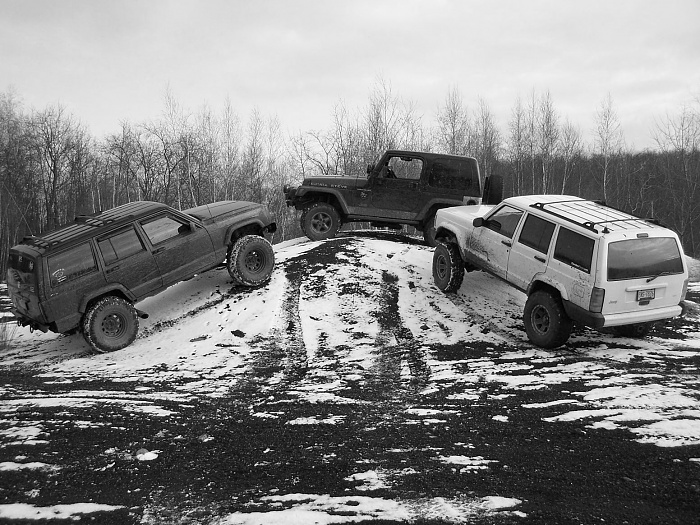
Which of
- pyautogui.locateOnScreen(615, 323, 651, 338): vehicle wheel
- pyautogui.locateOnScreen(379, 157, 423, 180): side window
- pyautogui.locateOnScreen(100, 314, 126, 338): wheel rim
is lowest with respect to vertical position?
pyautogui.locateOnScreen(615, 323, 651, 338): vehicle wheel

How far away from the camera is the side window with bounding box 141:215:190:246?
8.19 metres

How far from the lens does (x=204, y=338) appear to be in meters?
7.97

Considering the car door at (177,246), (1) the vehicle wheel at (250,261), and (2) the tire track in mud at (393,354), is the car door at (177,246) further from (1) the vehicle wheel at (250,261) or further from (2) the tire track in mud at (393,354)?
(2) the tire track in mud at (393,354)

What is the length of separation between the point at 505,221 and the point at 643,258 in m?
2.26

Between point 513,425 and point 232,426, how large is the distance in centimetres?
278

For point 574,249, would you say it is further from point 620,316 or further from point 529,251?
point 620,316

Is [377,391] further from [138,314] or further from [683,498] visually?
[138,314]

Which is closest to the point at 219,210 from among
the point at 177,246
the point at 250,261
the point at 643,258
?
the point at 250,261

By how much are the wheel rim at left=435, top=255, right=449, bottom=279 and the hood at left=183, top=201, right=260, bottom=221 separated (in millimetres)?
3754

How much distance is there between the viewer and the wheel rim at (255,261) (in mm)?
9172

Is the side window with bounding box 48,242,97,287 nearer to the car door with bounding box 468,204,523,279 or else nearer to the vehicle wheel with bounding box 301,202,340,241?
the vehicle wheel with bounding box 301,202,340,241

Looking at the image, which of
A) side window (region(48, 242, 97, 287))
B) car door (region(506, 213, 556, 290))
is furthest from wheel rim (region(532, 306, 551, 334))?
side window (region(48, 242, 97, 287))

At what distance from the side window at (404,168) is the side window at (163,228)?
518cm

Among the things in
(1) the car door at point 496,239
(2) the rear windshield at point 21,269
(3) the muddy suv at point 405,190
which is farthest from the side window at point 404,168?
(2) the rear windshield at point 21,269
